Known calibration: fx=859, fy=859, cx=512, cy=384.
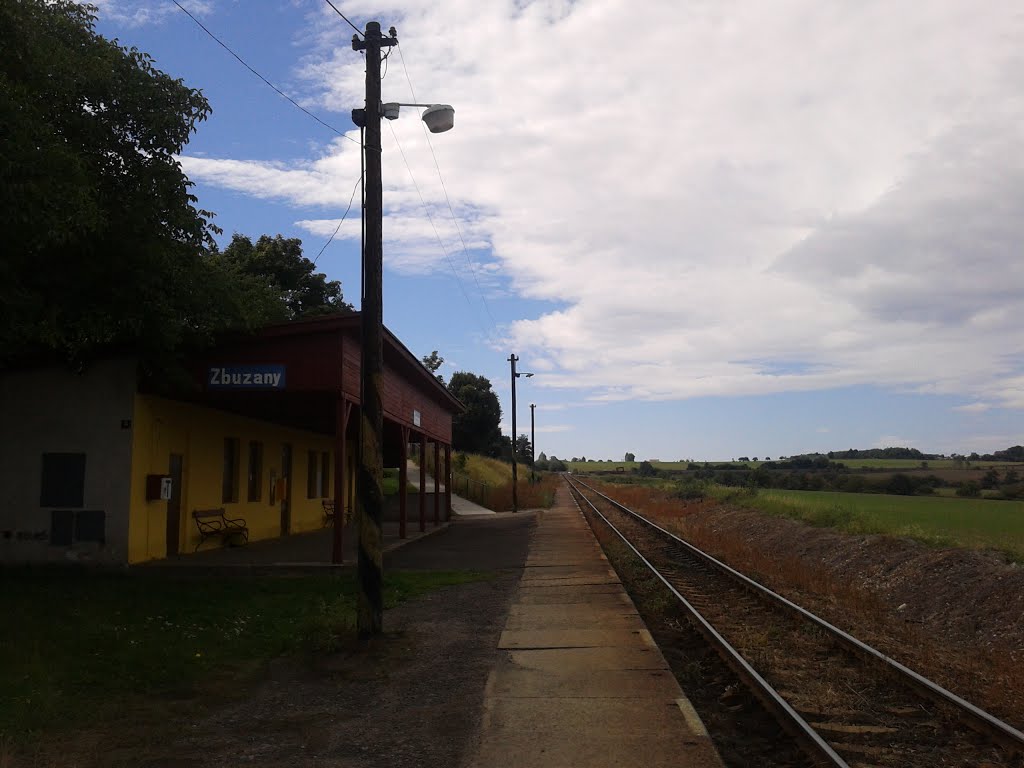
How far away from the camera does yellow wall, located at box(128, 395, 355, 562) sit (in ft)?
47.3

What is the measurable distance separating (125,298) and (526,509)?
107 ft

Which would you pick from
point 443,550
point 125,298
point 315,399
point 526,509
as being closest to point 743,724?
point 125,298

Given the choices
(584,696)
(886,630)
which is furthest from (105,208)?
(886,630)

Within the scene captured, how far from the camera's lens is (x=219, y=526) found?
17.8 meters

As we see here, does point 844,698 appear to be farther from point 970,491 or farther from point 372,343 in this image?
point 970,491

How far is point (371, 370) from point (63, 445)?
769 cm

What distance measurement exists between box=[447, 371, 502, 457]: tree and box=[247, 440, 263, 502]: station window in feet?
188

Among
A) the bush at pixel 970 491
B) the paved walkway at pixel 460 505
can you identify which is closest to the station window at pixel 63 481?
the paved walkway at pixel 460 505

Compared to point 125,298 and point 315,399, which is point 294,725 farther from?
point 315,399

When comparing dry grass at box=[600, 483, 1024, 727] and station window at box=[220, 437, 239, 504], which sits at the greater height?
station window at box=[220, 437, 239, 504]

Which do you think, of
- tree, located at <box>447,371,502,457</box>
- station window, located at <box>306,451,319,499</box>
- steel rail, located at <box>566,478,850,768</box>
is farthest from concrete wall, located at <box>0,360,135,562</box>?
tree, located at <box>447,371,502,457</box>

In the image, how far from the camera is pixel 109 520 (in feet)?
46.0

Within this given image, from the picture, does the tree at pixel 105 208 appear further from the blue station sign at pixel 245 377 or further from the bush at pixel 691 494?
the bush at pixel 691 494

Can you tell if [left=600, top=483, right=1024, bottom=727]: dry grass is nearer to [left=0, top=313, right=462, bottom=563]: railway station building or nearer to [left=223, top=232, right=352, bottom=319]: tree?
[left=0, top=313, right=462, bottom=563]: railway station building
